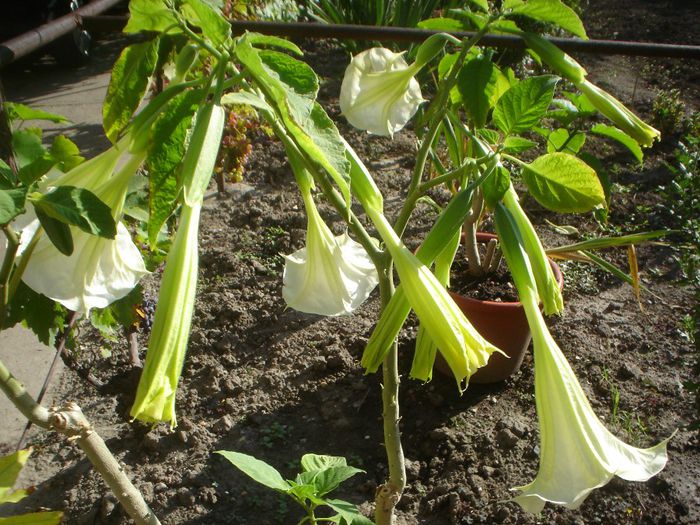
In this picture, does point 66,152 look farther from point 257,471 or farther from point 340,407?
point 340,407

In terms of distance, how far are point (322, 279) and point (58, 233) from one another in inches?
12.4

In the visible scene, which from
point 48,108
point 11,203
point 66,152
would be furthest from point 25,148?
point 48,108

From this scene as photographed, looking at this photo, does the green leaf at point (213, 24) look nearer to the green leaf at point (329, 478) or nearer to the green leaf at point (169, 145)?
the green leaf at point (169, 145)

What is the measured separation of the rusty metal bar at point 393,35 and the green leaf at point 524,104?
13 centimetres

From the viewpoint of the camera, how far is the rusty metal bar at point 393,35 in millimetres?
1008

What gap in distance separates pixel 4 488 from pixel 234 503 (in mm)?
937

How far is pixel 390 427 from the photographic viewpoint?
3.32 ft

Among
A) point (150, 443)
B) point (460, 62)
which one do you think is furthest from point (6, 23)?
point (460, 62)

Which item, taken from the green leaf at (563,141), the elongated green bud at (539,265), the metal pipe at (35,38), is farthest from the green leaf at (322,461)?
the green leaf at (563,141)

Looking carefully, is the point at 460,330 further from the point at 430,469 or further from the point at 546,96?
the point at 430,469

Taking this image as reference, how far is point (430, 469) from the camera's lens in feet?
5.41

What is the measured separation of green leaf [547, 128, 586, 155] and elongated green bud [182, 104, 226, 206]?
1.22 metres

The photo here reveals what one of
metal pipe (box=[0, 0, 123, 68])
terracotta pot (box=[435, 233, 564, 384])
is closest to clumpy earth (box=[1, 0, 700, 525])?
terracotta pot (box=[435, 233, 564, 384])

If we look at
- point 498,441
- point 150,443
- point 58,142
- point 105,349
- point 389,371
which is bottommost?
point 498,441
